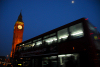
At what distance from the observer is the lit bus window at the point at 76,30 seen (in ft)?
27.0

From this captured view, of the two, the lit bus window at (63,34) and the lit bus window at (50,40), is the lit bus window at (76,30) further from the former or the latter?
the lit bus window at (50,40)

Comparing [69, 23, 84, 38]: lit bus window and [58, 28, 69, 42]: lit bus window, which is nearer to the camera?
[69, 23, 84, 38]: lit bus window

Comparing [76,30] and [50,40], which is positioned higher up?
[76,30]

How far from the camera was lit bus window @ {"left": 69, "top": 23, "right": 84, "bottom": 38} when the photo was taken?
8.24 meters

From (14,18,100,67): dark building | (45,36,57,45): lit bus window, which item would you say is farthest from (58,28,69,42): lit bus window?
(45,36,57,45): lit bus window

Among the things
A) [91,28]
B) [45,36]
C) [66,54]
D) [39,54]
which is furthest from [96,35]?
[39,54]

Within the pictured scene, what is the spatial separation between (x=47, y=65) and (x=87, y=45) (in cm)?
640

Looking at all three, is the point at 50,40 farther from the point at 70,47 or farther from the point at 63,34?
the point at 70,47

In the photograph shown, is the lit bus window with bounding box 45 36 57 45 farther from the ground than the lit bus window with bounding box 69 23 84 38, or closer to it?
closer to it

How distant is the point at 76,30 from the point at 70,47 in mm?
1867

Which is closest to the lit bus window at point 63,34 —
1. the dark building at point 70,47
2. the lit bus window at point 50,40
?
the dark building at point 70,47

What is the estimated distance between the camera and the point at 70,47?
348 inches

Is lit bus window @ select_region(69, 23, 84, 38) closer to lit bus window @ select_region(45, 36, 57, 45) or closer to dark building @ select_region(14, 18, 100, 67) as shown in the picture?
dark building @ select_region(14, 18, 100, 67)

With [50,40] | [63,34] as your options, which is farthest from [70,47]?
[50,40]
